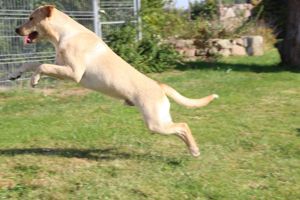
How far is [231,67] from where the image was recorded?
540 inches

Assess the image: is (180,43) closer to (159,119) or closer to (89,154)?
(89,154)

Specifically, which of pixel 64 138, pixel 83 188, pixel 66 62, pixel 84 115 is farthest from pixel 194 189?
pixel 84 115

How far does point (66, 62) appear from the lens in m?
5.66

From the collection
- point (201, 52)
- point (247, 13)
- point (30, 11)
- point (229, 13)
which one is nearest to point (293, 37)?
point (201, 52)

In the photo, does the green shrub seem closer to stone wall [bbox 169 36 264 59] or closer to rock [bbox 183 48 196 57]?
stone wall [bbox 169 36 264 59]

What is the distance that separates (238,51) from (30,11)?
8181 millimetres

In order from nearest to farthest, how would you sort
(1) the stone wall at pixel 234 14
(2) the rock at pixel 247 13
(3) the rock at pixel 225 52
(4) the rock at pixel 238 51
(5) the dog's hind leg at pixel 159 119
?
(5) the dog's hind leg at pixel 159 119
(3) the rock at pixel 225 52
(4) the rock at pixel 238 51
(1) the stone wall at pixel 234 14
(2) the rock at pixel 247 13

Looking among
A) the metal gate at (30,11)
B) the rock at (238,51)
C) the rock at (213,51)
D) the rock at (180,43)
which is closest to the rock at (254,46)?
the rock at (238,51)

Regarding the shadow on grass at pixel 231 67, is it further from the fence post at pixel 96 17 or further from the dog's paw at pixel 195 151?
the dog's paw at pixel 195 151

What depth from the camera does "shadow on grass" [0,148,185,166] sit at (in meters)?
5.88

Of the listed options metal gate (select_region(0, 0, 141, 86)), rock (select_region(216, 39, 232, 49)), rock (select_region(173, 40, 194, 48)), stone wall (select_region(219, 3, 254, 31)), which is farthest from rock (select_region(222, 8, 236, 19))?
metal gate (select_region(0, 0, 141, 86))

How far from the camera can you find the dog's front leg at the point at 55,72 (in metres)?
5.56

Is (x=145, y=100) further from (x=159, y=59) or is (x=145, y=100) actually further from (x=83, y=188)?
(x=159, y=59)

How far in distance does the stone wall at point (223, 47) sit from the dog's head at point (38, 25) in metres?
8.81
